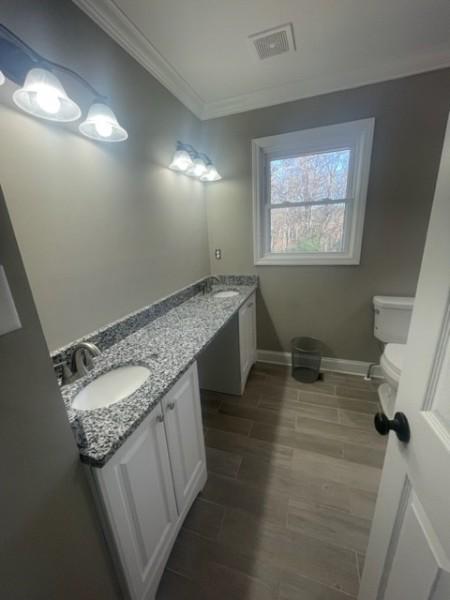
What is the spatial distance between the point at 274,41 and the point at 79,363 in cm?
208

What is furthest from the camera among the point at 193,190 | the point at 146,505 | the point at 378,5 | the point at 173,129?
the point at 193,190

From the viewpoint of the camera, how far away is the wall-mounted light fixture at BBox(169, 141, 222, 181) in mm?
1680

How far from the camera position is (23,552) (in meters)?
0.52

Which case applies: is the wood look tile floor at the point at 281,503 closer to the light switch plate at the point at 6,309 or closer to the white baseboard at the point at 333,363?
the white baseboard at the point at 333,363

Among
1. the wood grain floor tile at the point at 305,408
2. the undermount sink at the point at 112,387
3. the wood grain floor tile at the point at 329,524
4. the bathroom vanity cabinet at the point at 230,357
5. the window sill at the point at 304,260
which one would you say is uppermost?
the window sill at the point at 304,260

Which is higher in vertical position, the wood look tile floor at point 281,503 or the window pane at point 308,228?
the window pane at point 308,228

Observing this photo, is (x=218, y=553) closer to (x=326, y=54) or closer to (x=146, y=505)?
(x=146, y=505)

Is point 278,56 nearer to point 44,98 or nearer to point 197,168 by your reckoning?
point 197,168

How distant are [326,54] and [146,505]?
2.64 meters

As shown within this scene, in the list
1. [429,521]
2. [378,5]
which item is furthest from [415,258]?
[429,521]

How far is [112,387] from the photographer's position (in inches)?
43.6

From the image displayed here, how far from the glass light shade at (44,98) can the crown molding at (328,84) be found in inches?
62.3

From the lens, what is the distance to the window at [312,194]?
1.94 meters

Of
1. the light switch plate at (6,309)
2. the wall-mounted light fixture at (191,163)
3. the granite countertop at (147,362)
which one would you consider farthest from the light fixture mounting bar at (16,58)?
the granite countertop at (147,362)
